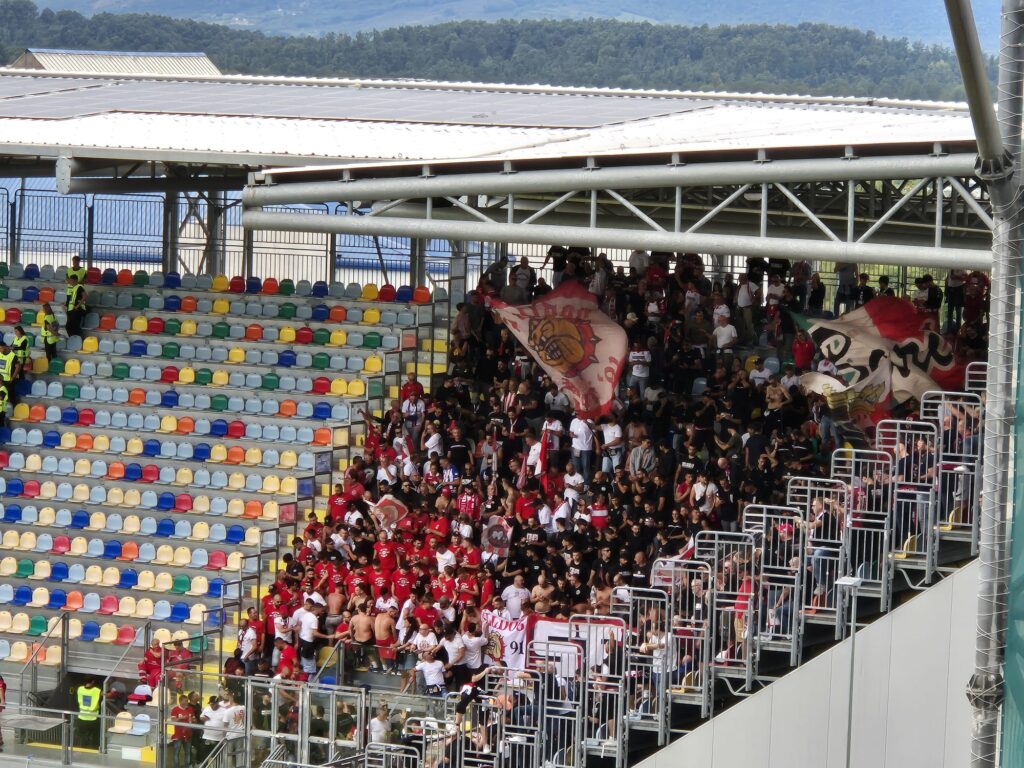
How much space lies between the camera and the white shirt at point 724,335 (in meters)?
20.1

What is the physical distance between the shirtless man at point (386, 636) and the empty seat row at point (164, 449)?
3.85m

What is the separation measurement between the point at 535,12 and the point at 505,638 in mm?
158256

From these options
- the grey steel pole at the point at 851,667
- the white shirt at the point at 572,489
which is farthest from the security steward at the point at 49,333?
the grey steel pole at the point at 851,667

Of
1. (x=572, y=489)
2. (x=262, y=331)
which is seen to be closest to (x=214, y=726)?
(x=572, y=489)

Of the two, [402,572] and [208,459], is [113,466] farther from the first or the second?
[402,572]

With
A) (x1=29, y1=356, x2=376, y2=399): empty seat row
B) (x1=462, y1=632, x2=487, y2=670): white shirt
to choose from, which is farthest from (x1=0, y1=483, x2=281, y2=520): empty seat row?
(x1=462, y1=632, x2=487, y2=670): white shirt

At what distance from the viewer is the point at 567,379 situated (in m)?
19.7

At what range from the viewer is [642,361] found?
19.9 meters

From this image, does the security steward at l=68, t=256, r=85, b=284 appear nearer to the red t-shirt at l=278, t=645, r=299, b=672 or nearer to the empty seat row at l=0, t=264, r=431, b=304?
the empty seat row at l=0, t=264, r=431, b=304

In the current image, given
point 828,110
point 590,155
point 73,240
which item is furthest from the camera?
point 73,240

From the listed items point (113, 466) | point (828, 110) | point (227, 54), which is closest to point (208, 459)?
point (113, 466)

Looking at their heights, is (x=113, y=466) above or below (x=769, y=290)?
below

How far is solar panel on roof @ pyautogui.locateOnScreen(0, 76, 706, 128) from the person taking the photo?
2394 cm

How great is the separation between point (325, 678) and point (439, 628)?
1.35m
